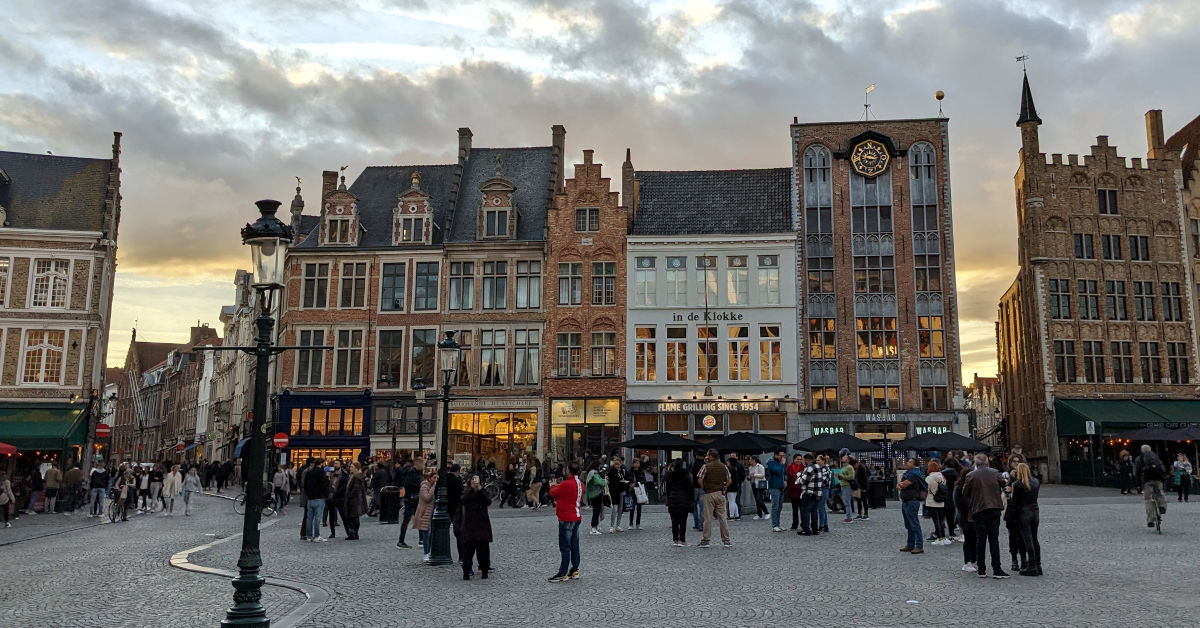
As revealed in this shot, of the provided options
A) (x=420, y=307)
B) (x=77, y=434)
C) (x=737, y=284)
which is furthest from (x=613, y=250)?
(x=77, y=434)

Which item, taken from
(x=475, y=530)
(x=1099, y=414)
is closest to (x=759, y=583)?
(x=475, y=530)

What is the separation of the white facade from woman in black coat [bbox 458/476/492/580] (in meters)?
28.9

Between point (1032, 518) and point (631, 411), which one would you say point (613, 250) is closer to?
point (631, 411)

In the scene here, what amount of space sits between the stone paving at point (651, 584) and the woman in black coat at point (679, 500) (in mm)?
434

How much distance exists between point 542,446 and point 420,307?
876 centimetres

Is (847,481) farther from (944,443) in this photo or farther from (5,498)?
(5,498)

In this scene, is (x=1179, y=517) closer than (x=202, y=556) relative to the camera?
No

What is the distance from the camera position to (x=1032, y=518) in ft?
42.9

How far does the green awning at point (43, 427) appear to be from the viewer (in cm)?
3756

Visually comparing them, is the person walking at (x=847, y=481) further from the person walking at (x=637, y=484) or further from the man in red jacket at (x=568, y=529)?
the man in red jacket at (x=568, y=529)

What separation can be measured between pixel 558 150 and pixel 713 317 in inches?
475

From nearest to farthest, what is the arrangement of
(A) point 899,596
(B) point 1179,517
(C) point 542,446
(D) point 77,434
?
1. (A) point 899,596
2. (B) point 1179,517
3. (D) point 77,434
4. (C) point 542,446

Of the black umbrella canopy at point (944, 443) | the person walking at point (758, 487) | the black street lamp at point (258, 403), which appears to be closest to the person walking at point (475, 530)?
the black street lamp at point (258, 403)

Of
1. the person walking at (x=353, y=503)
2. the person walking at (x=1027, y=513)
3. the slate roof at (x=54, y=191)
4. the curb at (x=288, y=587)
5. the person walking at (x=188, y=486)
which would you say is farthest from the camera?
the slate roof at (x=54, y=191)
